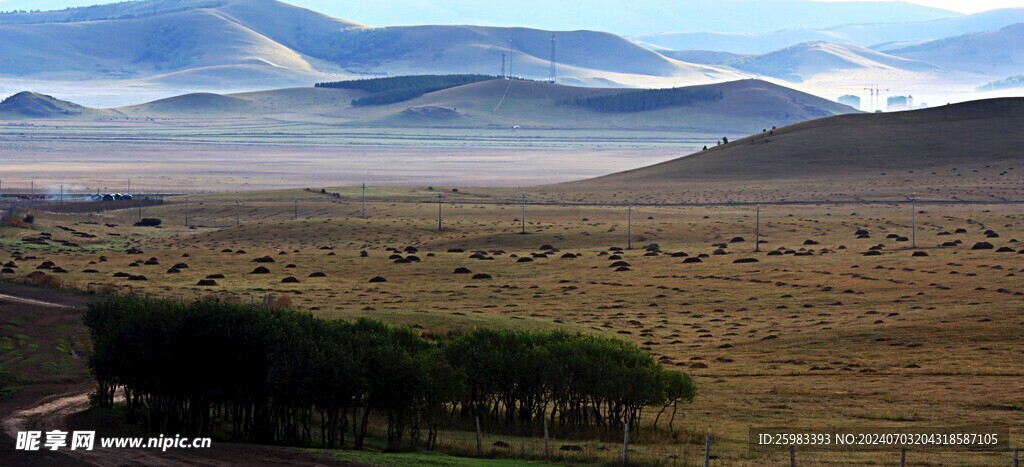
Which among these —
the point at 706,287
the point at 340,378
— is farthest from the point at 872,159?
the point at 340,378

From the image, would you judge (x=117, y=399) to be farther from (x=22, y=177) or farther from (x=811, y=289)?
(x=22, y=177)

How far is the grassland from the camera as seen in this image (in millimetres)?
39312

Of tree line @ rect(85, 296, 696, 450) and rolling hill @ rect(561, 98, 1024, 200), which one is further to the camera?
rolling hill @ rect(561, 98, 1024, 200)

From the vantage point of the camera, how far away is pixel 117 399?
3966 centimetres

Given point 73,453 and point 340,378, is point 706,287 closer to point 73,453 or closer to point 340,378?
point 340,378

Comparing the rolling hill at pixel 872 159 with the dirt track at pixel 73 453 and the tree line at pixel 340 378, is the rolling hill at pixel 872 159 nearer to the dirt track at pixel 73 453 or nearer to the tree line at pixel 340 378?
the tree line at pixel 340 378

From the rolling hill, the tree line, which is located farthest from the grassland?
the rolling hill

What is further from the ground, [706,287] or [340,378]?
[340,378]

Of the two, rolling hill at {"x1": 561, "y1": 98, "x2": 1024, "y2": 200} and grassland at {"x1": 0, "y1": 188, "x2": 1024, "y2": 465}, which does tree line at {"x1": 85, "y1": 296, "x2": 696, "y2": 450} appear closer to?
grassland at {"x1": 0, "y1": 188, "x2": 1024, "y2": 465}

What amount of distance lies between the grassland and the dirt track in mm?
5132

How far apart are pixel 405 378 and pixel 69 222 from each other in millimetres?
83403

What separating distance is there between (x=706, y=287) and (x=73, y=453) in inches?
1803

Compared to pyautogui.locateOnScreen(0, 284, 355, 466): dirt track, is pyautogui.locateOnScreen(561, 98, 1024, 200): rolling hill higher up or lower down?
higher up

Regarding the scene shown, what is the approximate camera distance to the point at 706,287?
6956 centimetres
